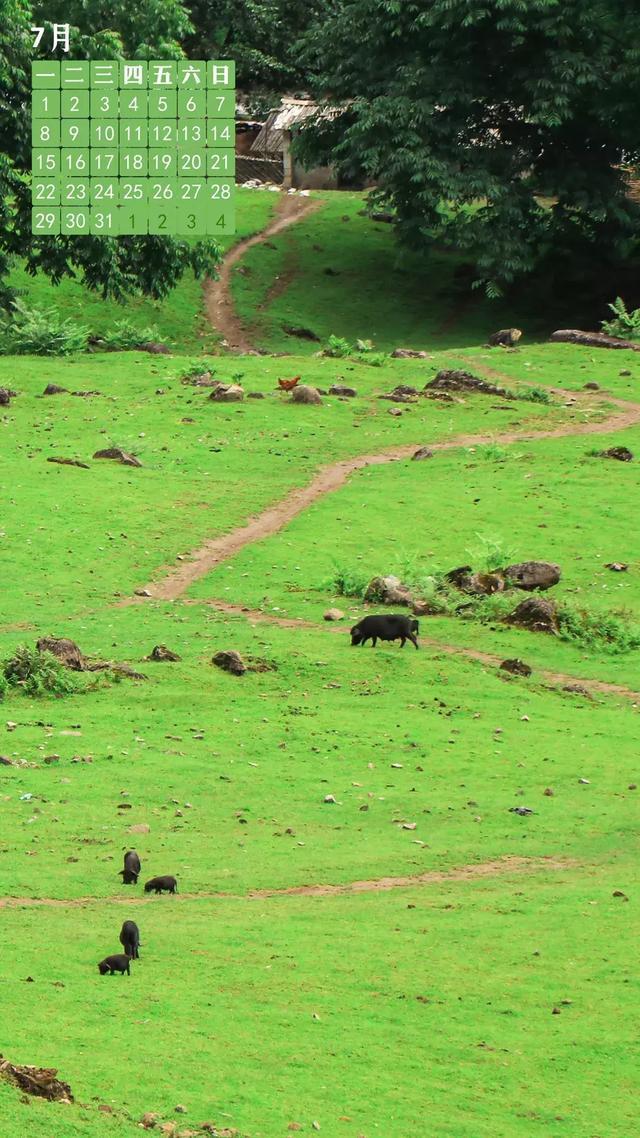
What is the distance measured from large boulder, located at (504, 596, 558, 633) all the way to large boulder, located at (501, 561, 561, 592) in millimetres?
1433

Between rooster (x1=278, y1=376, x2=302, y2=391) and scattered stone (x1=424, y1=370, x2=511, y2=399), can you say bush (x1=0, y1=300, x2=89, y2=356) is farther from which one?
scattered stone (x1=424, y1=370, x2=511, y2=399)

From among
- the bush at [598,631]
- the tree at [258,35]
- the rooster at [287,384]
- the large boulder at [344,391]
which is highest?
the tree at [258,35]

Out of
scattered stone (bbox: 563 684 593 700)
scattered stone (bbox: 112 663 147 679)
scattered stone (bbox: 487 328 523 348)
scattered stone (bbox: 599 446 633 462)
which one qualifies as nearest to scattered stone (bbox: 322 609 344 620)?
scattered stone (bbox: 563 684 593 700)

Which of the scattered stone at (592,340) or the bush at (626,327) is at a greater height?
the bush at (626,327)

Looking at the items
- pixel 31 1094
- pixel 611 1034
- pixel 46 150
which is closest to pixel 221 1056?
pixel 31 1094

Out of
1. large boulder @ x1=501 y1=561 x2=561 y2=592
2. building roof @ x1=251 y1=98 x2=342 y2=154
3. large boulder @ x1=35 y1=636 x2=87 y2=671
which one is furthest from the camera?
building roof @ x1=251 y1=98 x2=342 y2=154

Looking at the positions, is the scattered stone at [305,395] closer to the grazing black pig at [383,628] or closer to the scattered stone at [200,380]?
the scattered stone at [200,380]

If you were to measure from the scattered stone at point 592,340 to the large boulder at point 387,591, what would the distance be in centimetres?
2001

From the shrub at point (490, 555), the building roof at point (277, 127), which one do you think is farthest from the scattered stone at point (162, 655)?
the building roof at point (277, 127)

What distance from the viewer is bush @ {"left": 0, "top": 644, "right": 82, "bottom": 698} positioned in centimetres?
1939

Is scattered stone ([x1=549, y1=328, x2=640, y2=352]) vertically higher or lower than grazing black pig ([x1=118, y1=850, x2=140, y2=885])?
higher

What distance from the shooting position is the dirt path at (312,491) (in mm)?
26062

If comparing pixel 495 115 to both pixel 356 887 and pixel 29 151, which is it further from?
pixel 356 887

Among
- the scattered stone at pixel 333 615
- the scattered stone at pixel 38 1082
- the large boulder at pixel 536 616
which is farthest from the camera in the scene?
the large boulder at pixel 536 616
